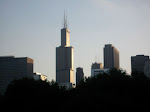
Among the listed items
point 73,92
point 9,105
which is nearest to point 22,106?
point 9,105

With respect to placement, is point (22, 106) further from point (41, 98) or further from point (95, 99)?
point (95, 99)

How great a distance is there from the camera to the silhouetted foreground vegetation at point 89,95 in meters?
55.3

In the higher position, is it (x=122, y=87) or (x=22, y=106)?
(x=122, y=87)

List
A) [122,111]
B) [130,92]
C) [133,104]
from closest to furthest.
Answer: [122,111], [133,104], [130,92]

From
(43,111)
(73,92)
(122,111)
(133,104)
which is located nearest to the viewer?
(122,111)

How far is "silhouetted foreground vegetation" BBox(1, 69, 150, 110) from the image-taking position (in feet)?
182

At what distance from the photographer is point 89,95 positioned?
60594 mm

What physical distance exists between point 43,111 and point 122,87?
18186 mm

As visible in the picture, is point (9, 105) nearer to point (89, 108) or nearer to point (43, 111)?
point (43, 111)

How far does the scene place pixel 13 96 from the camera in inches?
3054

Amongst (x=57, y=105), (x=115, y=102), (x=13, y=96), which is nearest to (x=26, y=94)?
(x=13, y=96)

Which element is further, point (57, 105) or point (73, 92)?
point (73, 92)

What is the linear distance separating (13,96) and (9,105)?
498 centimetres

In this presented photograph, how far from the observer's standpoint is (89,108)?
5362 cm
